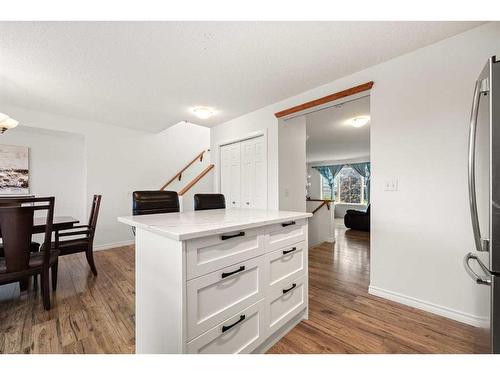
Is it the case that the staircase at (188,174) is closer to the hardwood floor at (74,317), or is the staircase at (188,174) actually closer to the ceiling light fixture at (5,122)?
the hardwood floor at (74,317)

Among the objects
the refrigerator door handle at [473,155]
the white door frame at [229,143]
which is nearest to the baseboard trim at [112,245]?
the white door frame at [229,143]

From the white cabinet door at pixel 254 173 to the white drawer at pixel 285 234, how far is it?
1.60 m

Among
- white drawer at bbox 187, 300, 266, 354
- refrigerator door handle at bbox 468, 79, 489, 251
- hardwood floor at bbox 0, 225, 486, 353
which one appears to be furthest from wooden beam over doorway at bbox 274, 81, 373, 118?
white drawer at bbox 187, 300, 266, 354

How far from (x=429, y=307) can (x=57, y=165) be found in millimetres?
5556

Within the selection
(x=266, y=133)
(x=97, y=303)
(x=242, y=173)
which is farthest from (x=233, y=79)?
(x=97, y=303)

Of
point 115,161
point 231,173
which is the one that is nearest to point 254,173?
point 231,173

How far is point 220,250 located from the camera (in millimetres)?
1068

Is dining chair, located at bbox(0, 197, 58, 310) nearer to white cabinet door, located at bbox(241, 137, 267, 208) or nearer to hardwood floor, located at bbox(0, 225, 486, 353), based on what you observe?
hardwood floor, located at bbox(0, 225, 486, 353)

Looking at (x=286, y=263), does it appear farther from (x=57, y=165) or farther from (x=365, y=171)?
(x=365, y=171)

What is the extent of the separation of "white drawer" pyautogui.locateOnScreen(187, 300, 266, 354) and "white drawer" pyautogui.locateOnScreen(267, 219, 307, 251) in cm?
36

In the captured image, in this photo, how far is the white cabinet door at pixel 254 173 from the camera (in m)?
3.22

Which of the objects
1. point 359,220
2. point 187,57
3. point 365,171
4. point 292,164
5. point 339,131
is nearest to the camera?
point 187,57

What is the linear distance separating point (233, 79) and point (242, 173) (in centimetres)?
158

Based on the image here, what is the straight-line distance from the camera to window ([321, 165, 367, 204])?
8.27 metres
